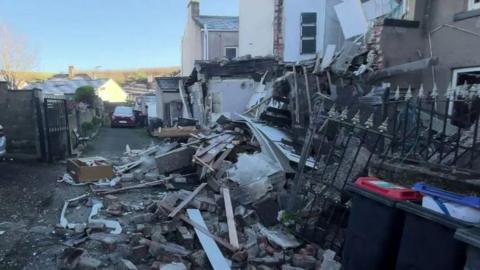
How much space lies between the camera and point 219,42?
2338 centimetres

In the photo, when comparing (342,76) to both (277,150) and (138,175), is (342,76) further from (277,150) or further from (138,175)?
(138,175)

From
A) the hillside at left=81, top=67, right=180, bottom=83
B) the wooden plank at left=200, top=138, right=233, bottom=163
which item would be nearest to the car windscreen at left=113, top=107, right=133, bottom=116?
the wooden plank at left=200, top=138, right=233, bottom=163

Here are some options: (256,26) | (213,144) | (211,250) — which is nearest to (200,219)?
(211,250)

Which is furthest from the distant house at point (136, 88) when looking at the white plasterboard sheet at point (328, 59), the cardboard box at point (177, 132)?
the white plasterboard sheet at point (328, 59)

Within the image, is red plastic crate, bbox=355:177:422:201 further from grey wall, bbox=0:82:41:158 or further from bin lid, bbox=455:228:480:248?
grey wall, bbox=0:82:41:158

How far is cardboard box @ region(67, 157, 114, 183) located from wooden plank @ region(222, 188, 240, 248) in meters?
3.95

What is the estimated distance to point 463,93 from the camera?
455 centimetres

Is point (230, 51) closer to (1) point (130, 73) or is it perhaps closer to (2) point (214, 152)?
(2) point (214, 152)

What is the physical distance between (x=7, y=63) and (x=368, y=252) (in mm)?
35978

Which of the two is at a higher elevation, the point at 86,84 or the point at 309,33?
the point at 309,33

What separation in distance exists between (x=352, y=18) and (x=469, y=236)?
9163 mm

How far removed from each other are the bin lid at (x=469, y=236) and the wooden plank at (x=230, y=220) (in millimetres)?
3072

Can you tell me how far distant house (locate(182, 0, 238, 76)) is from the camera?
910 inches

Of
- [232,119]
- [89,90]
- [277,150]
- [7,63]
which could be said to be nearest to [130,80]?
[7,63]
